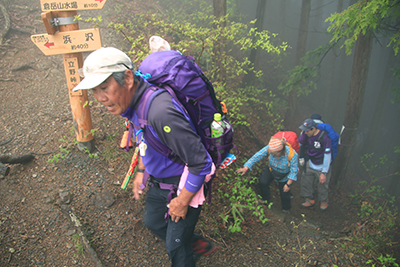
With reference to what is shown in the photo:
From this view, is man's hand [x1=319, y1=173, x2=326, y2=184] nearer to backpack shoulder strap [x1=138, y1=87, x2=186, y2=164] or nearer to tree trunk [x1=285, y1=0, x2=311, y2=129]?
backpack shoulder strap [x1=138, y1=87, x2=186, y2=164]

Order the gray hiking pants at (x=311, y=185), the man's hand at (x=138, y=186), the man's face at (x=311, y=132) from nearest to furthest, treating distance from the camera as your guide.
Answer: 1. the man's hand at (x=138, y=186)
2. the man's face at (x=311, y=132)
3. the gray hiking pants at (x=311, y=185)

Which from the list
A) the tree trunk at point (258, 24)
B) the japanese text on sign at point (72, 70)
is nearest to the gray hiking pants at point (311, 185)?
the tree trunk at point (258, 24)

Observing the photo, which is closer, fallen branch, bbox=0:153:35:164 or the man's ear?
the man's ear

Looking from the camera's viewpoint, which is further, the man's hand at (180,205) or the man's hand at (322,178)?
the man's hand at (322,178)

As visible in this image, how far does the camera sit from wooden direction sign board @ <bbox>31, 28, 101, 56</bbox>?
13.3ft

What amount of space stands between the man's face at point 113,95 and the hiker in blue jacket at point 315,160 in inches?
193

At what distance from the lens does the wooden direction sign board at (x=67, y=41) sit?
4.05 metres

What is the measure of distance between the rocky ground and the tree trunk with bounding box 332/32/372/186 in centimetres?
422

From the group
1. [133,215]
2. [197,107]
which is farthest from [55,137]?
[197,107]

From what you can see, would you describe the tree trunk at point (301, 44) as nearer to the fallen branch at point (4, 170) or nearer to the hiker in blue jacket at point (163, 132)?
the hiker in blue jacket at point (163, 132)

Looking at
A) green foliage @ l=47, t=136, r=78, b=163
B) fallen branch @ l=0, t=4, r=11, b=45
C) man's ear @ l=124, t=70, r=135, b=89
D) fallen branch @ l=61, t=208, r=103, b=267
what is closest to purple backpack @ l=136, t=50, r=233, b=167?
man's ear @ l=124, t=70, r=135, b=89

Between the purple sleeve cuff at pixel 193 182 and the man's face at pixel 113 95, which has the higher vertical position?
the man's face at pixel 113 95

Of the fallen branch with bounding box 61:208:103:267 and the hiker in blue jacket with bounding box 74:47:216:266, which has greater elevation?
the hiker in blue jacket with bounding box 74:47:216:266

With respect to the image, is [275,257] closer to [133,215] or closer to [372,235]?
[372,235]
